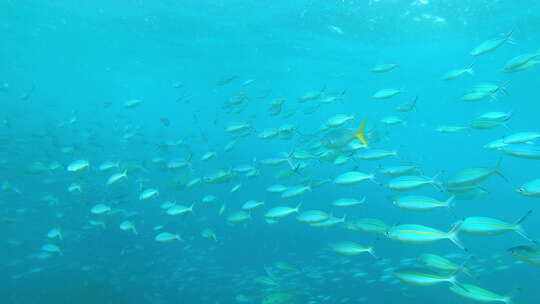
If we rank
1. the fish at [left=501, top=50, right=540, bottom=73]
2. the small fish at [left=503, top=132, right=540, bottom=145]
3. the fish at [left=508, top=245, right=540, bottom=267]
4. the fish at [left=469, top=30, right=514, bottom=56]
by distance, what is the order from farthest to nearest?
1. the fish at [left=469, top=30, right=514, bottom=56]
2. the fish at [left=501, top=50, right=540, bottom=73]
3. the small fish at [left=503, top=132, right=540, bottom=145]
4. the fish at [left=508, top=245, right=540, bottom=267]

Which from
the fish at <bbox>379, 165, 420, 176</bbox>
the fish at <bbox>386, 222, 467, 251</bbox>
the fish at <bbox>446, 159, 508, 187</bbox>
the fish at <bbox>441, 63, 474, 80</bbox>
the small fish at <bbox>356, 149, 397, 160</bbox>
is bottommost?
the fish at <bbox>386, 222, 467, 251</bbox>

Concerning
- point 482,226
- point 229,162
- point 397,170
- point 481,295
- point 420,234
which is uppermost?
point 229,162

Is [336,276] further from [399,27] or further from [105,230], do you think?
[399,27]

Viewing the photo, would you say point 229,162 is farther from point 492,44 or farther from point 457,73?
point 492,44

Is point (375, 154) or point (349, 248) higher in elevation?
point (375, 154)

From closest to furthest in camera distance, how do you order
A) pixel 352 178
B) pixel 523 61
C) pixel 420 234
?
pixel 420 234 < pixel 523 61 < pixel 352 178

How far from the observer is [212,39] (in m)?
29.6

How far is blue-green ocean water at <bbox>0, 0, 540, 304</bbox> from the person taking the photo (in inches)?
479

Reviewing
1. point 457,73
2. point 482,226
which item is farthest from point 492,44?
point 482,226

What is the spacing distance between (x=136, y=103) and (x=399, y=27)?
19425mm

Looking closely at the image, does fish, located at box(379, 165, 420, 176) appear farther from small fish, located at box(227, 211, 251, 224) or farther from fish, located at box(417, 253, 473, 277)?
small fish, located at box(227, 211, 251, 224)

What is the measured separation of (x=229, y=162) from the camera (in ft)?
→ 86.3

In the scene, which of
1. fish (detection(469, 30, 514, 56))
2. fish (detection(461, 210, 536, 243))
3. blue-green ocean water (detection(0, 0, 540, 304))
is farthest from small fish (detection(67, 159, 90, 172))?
fish (detection(469, 30, 514, 56))

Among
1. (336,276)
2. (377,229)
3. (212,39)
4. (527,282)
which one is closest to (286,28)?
(212,39)
